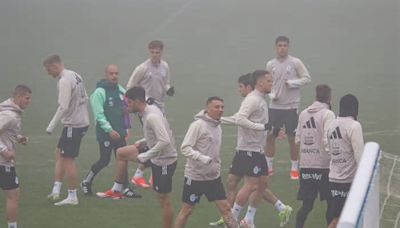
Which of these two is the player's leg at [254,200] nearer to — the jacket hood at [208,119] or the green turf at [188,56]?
the green turf at [188,56]

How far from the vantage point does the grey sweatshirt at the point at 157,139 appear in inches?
385

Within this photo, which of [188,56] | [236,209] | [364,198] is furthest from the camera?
[188,56]

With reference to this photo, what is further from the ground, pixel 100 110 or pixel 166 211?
pixel 100 110

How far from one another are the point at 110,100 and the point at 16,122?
91.0 inches

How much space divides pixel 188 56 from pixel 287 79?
12.5 meters

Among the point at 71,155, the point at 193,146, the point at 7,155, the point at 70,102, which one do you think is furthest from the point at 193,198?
the point at 70,102

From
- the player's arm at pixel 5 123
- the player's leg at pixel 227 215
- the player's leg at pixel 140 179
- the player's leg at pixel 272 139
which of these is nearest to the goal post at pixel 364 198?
the player's leg at pixel 227 215

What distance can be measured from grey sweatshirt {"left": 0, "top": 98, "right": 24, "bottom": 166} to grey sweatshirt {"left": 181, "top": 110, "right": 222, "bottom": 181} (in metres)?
1.93

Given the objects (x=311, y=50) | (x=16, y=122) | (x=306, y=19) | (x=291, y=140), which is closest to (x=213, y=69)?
(x=311, y=50)

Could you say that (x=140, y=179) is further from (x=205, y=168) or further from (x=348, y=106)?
(x=348, y=106)

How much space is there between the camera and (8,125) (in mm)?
10148

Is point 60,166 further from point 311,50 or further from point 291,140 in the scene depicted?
point 311,50

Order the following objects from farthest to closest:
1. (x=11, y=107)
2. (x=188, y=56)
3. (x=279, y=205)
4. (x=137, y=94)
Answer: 1. (x=188, y=56)
2. (x=279, y=205)
3. (x=11, y=107)
4. (x=137, y=94)

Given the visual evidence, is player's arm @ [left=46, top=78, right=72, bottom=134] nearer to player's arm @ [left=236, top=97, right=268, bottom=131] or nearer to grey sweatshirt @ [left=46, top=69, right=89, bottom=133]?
grey sweatshirt @ [left=46, top=69, right=89, bottom=133]
